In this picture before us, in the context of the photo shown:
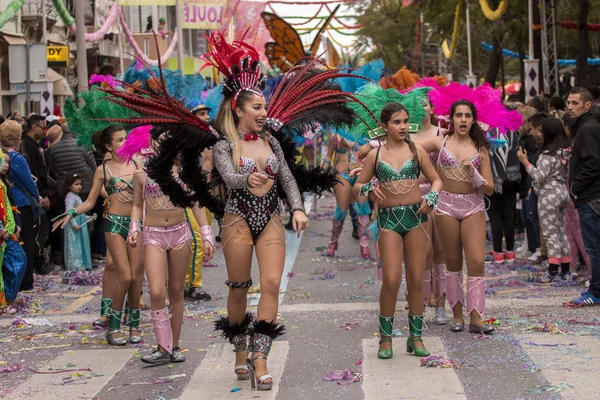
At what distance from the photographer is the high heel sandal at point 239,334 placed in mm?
7070

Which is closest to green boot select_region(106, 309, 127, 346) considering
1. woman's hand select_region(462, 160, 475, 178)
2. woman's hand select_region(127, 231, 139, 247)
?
woman's hand select_region(127, 231, 139, 247)

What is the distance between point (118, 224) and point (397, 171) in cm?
251

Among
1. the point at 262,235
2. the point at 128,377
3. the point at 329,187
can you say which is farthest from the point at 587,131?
the point at 128,377

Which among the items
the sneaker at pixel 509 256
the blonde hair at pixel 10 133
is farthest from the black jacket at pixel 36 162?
the sneaker at pixel 509 256

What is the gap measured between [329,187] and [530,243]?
687cm

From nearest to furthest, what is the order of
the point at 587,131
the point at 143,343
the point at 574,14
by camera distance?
the point at 143,343, the point at 587,131, the point at 574,14

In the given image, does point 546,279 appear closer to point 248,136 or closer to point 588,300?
point 588,300

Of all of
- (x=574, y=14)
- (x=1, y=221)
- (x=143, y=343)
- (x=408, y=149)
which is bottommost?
(x=143, y=343)

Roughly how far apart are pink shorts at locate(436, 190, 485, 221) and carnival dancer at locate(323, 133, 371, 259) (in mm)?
4788

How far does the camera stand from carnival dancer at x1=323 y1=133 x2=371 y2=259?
45.0 feet

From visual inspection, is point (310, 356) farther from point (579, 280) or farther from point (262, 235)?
point (579, 280)

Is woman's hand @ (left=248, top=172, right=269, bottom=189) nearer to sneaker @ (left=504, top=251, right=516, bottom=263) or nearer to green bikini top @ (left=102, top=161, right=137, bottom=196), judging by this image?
green bikini top @ (left=102, top=161, right=137, bottom=196)

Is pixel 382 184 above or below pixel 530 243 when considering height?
above

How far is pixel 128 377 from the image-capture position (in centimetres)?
756
